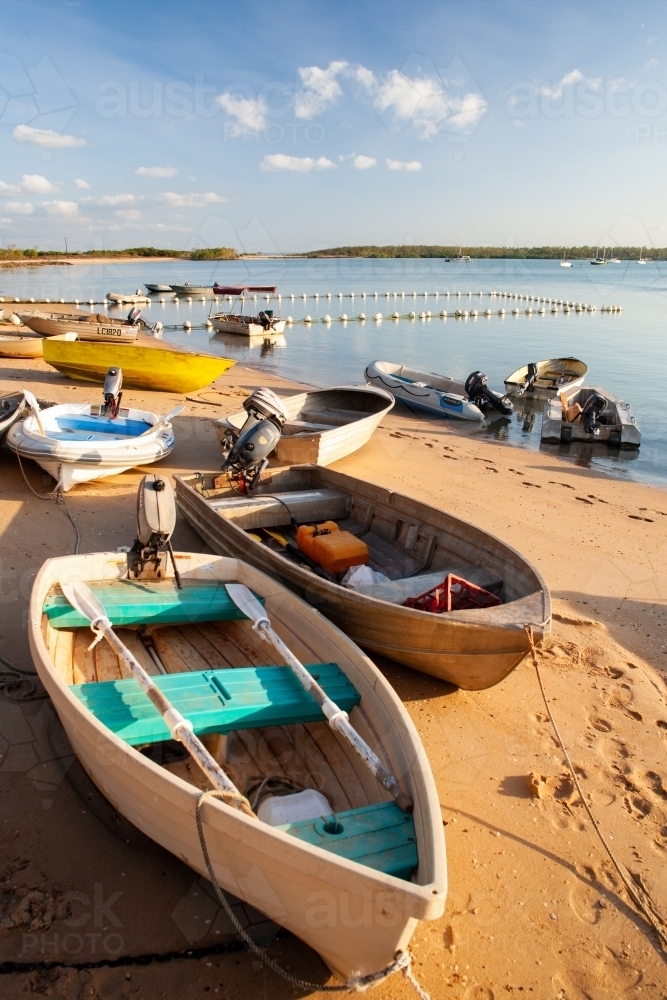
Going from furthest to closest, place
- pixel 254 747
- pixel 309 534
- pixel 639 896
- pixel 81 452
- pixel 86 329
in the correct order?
pixel 86 329 < pixel 81 452 < pixel 309 534 < pixel 254 747 < pixel 639 896

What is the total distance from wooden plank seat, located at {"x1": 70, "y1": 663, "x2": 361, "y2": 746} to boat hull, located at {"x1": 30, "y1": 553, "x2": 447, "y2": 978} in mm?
230

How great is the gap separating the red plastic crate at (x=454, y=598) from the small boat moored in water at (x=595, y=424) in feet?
38.7

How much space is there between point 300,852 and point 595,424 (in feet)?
51.1

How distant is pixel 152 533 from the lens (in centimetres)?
554

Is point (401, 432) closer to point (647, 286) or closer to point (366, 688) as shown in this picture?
point (366, 688)

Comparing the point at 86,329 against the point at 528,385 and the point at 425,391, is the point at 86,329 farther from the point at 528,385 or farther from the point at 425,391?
the point at 528,385

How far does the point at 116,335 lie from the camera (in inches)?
854

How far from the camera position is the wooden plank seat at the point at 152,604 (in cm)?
500

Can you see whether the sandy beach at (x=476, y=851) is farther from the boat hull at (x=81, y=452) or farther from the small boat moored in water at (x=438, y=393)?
the small boat moored in water at (x=438, y=393)

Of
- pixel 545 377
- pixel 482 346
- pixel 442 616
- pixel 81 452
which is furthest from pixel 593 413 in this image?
pixel 482 346

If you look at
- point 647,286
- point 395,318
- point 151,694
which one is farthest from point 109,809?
point 647,286

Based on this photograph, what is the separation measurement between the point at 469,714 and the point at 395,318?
140 feet

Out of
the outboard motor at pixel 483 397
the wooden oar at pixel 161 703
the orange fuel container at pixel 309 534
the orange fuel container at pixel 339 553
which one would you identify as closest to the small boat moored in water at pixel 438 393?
the outboard motor at pixel 483 397

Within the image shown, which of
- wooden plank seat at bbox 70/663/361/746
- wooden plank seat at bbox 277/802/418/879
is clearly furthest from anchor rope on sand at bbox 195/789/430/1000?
wooden plank seat at bbox 70/663/361/746
